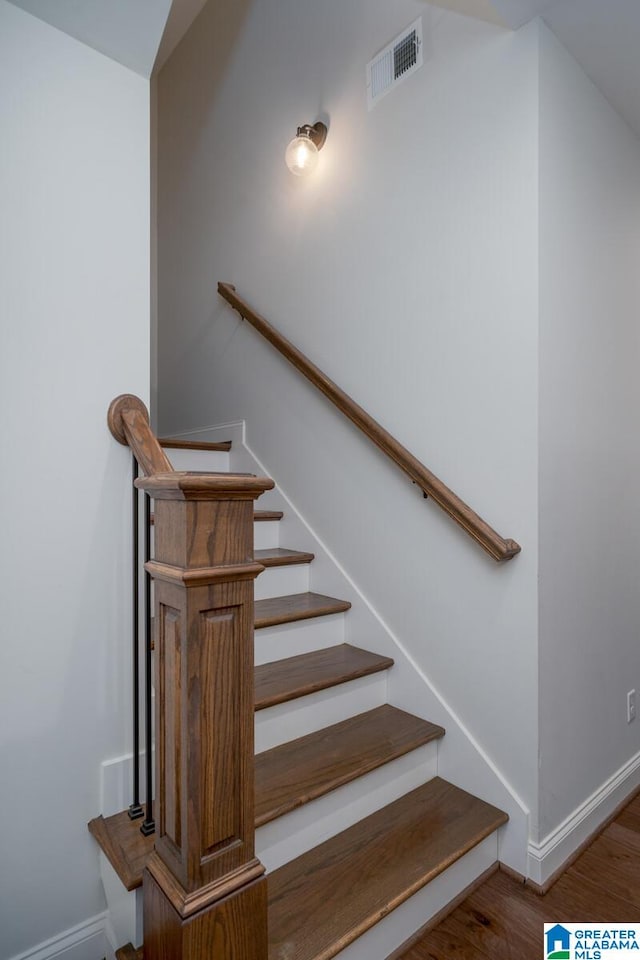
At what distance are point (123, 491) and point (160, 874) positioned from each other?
0.84 m

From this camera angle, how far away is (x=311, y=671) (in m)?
1.78

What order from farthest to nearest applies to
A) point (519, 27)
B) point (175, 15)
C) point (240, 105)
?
1. point (175, 15)
2. point (240, 105)
3. point (519, 27)

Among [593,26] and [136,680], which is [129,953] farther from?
[593,26]

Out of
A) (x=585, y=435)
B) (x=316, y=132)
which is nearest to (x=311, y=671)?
(x=585, y=435)

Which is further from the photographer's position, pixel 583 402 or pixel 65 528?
pixel 583 402

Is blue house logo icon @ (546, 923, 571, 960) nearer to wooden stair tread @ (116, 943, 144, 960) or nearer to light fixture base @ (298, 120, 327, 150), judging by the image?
wooden stair tread @ (116, 943, 144, 960)

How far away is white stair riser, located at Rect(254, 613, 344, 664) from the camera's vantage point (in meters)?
1.84

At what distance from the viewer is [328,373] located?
2.25 meters

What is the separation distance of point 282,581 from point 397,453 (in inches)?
30.1

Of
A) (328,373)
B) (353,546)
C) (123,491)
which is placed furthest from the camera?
(328,373)

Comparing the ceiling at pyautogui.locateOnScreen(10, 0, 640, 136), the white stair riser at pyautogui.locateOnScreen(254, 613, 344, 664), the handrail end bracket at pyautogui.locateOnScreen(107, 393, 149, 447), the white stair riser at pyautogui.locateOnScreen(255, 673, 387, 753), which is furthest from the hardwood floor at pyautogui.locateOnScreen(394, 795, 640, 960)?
the ceiling at pyautogui.locateOnScreen(10, 0, 640, 136)

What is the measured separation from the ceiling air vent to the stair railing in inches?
70.7

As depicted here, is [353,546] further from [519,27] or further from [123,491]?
[519,27]

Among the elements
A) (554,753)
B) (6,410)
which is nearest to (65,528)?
(6,410)
